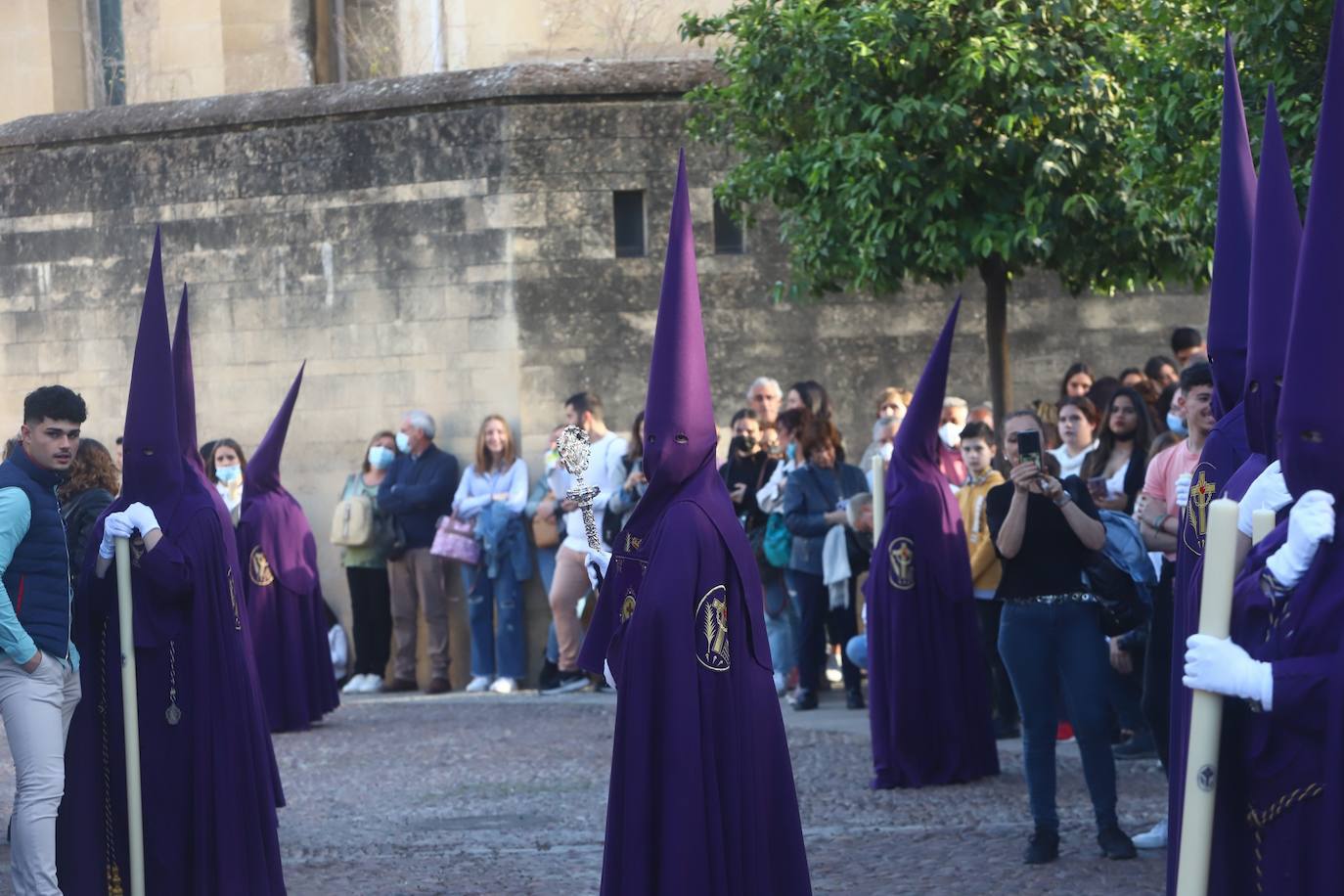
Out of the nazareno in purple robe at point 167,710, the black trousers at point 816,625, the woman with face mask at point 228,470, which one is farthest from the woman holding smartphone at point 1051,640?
the woman with face mask at point 228,470

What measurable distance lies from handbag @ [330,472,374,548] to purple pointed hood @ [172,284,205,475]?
24.6ft

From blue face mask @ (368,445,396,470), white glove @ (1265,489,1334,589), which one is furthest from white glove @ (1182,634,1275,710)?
blue face mask @ (368,445,396,470)

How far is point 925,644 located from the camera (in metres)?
10.6

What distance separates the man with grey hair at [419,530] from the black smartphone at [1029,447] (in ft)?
27.9

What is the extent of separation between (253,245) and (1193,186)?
9.00 meters

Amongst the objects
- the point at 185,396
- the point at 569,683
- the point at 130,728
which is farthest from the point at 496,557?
the point at 130,728

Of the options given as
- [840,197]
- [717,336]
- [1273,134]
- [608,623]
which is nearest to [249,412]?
[717,336]

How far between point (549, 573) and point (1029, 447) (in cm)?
816

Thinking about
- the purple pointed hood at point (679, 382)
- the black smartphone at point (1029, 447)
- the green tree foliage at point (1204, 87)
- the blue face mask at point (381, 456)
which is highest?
the green tree foliage at point (1204, 87)

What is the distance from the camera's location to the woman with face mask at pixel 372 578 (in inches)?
652

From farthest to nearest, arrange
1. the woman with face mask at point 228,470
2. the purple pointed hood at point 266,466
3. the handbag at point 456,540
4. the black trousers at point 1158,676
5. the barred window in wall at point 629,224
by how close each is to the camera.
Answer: the barred window in wall at point 629,224 → the handbag at point 456,540 → the woman with face mask at point 228,470 → the purple pointed hood at point 266,466 → the black trousers at point 1158,676

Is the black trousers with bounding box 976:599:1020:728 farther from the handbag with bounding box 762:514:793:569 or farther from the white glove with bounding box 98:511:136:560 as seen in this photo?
the white glove with bounding box 98:511:136:560

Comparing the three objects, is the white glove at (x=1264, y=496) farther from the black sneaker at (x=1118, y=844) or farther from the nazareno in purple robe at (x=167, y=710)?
the nazareno in purple robe at (x=167, y=710)

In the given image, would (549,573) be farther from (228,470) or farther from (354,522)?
(228,470)
